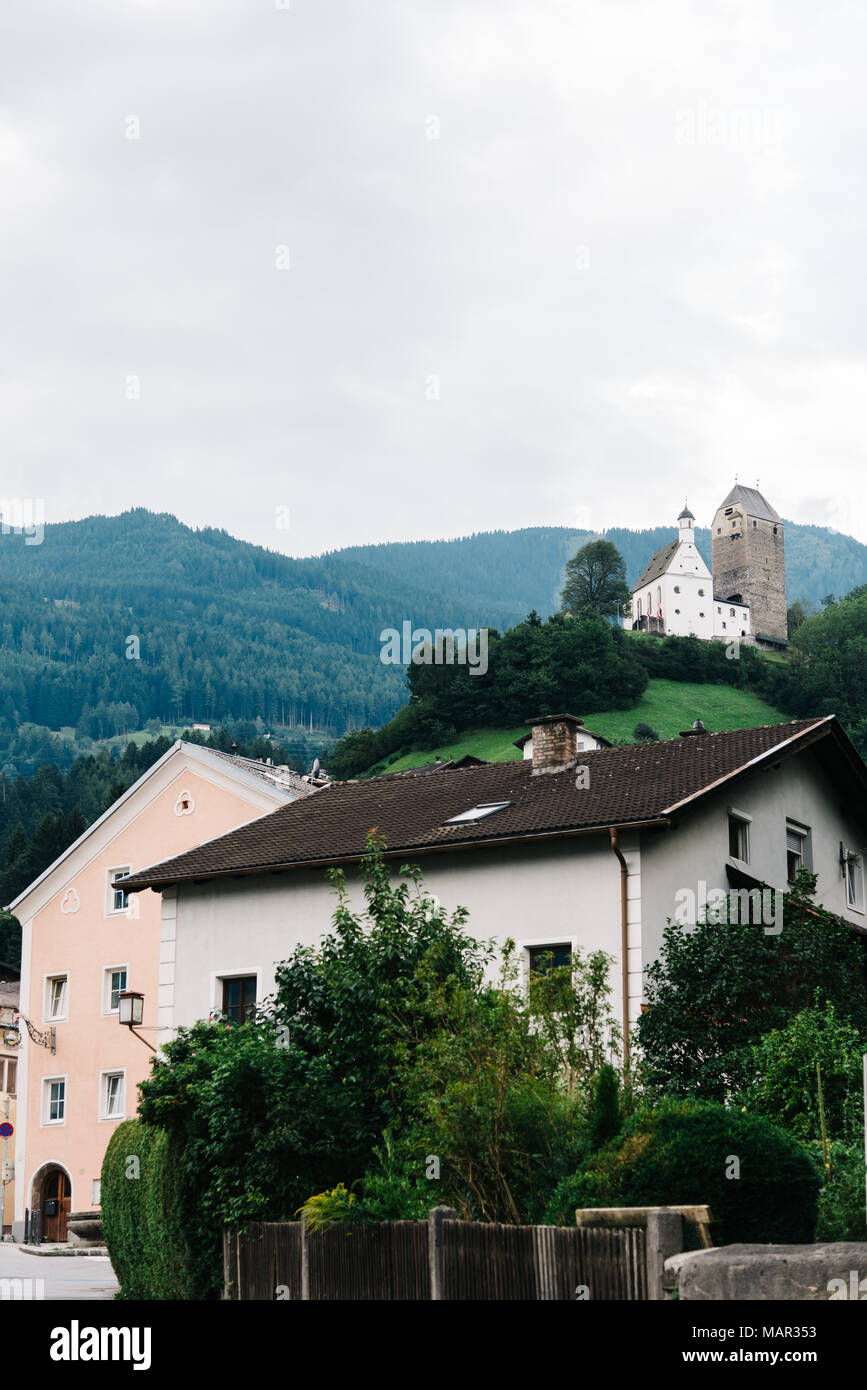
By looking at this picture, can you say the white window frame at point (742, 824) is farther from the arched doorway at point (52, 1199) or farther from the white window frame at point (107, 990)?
the arched doorway at point (52, 1199)

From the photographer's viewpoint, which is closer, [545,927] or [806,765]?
[545,927]

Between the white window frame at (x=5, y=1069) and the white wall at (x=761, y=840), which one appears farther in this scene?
the white window frame at (x=5, y=1069)

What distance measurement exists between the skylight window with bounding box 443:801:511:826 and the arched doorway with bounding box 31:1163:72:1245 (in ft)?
84.6

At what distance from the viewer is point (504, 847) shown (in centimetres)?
2734

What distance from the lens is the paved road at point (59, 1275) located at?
951 inches

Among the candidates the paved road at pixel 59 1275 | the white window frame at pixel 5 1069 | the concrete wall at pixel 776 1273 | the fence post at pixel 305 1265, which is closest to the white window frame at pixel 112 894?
the paved road at pixel 59 1275

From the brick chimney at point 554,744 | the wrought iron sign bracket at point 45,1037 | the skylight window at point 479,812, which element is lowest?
the wrought iron sign bracket at point 45,1037

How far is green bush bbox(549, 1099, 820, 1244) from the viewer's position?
15.1 metres

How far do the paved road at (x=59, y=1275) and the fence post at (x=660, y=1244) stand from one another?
835 centimetres

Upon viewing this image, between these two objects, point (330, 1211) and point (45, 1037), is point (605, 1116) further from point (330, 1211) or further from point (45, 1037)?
point (45, 1037)
